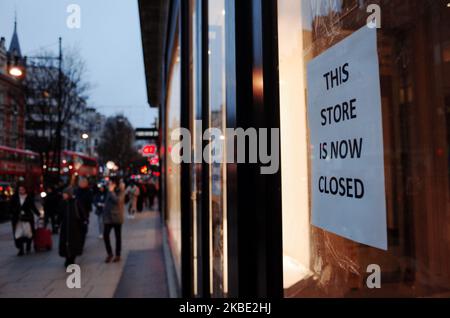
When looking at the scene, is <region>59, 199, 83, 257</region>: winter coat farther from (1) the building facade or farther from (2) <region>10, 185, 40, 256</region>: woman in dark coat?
(1) the building facade

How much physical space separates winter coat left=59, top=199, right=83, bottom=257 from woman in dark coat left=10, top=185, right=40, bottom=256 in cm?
59

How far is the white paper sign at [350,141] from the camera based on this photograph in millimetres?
858

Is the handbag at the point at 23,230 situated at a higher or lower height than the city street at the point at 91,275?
higher

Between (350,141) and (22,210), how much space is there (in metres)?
6.96

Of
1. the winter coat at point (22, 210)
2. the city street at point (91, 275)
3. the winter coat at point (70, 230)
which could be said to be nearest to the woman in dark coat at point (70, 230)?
the winter coat at point (70, 230)

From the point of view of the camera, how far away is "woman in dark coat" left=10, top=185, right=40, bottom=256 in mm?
6100

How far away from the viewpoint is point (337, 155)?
1.01 meters

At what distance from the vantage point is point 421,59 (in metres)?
0.75

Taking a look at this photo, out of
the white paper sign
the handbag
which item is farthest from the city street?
the white paper sign

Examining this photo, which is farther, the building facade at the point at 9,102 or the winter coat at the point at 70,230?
the winter coat at the point at 70,230

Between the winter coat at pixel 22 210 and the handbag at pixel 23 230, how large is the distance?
8 cm

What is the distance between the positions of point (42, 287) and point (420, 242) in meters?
6.01

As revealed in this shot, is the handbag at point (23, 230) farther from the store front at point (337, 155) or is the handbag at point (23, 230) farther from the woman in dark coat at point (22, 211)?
the store front at point (337, 155)
